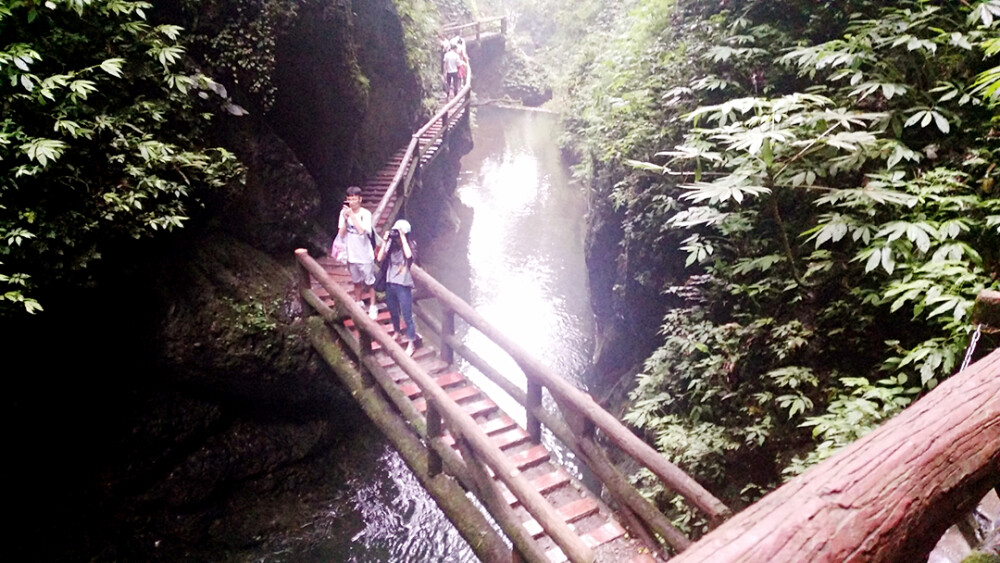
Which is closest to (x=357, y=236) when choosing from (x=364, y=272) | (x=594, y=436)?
(x=364, y=272)

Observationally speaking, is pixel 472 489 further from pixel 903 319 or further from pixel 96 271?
pixel 96 271

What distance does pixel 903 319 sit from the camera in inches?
172

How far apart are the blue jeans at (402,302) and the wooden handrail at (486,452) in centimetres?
57

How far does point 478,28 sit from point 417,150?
57.6 ft

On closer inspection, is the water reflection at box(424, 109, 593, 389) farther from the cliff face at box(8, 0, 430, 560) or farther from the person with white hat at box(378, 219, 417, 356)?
the cliff face at box(8, 0, 430, 560)

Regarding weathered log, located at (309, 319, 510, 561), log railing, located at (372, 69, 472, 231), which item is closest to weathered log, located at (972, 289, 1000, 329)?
weathered log, located at (309, 319, 510, 561)

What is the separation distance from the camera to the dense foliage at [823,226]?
3.65 meters

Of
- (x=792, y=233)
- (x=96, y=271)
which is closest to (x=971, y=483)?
(x=792, y=233)

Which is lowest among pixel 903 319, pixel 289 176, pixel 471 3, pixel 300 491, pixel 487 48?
pixel 300 491

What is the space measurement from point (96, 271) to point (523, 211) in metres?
16.3

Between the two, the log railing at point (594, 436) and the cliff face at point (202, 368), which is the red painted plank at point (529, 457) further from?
the cliff face at point (202, 368)

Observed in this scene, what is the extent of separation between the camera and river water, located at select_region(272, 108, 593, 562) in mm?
7812

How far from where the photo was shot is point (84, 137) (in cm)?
533

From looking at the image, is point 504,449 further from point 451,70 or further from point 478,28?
point 478,28
